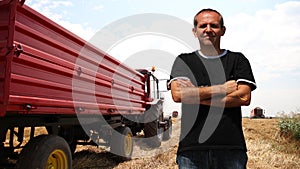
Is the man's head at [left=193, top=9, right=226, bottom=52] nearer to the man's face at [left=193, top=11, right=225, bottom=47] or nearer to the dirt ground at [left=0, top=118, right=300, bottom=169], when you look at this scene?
the man's face at [left=193, top=11, right=225, bottom=47]

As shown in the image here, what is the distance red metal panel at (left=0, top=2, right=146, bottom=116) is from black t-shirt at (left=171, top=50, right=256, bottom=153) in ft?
5.76

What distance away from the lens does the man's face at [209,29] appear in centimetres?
177

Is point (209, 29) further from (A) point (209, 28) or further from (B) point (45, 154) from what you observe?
(B) point (45, 154)

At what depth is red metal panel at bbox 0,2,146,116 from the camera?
285 cm

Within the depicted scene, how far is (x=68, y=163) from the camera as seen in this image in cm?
386

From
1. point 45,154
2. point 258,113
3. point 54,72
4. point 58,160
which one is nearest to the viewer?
point 45,154

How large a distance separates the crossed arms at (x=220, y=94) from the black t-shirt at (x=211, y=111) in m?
0.03

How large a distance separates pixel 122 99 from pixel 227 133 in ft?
14.6

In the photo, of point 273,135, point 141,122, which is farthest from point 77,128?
point 273,135

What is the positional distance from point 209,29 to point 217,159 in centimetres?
79

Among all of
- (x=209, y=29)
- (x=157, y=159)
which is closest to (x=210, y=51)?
(x=209, y=29)

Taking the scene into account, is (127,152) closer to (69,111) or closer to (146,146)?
(146,146)

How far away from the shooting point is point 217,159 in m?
1.62

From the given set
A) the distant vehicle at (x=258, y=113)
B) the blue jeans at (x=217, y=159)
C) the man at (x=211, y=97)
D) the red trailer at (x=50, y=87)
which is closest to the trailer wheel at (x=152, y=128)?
the red trailer at (x=50, y=87)
